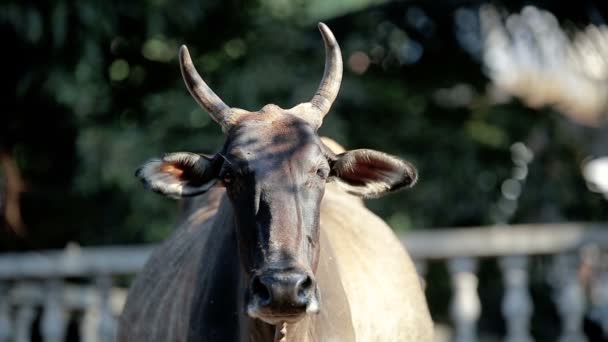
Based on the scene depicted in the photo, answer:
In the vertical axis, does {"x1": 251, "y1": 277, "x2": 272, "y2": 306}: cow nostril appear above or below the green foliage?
below

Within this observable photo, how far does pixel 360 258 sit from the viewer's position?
17.3ft

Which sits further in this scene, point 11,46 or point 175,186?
point 11,46


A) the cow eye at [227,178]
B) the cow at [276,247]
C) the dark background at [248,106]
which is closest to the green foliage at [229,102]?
the dark background at [248,106]

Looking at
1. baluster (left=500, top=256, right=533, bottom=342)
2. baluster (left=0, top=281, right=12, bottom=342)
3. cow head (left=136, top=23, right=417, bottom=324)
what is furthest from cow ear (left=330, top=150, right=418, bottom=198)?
baluster (left=0, top=281, right=12, bottom=342)

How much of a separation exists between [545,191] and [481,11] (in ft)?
5.60

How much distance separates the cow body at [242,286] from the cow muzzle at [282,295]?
45 cm

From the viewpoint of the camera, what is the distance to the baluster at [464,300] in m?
7.75

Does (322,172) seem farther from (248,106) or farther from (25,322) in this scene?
(25,322)

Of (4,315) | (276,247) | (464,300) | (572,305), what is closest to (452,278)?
(464,300)

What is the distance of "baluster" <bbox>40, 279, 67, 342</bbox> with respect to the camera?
342 inches

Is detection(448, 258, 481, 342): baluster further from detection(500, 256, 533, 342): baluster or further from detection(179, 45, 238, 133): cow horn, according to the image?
detection(179, 45, 238, 133): cow horn

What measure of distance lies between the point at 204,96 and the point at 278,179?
0.65 m

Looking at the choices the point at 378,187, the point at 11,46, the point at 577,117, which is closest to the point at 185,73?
the point at 378,187

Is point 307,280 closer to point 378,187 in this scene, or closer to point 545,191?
point 378,187
